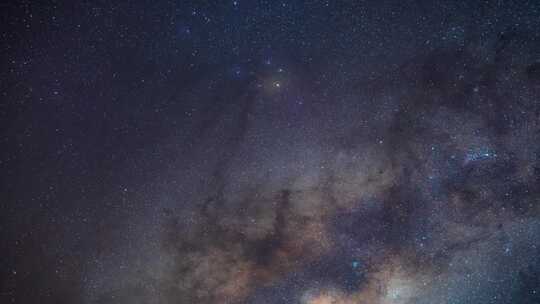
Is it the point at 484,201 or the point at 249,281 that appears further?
the point at 249,281

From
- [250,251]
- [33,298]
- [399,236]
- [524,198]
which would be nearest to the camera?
[524,198]

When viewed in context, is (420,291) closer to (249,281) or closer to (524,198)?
(524,198)

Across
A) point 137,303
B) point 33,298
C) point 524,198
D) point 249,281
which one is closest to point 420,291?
point 524,198

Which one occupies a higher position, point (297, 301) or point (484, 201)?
point (484, 201)

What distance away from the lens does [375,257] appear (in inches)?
422

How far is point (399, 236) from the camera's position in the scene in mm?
10344

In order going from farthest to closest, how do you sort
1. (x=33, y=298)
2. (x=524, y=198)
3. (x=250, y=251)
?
1. (x=33, y=298)
2. (x=250, y=251)
3. (x=524, y=198)

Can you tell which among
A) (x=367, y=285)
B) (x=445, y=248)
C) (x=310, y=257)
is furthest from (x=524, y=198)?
(x=310, y=257)

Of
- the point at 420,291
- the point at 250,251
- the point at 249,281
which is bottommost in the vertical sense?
the point at 420,291

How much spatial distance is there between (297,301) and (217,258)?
3268 millimetres

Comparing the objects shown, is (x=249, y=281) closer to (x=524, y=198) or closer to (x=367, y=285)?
→ (x=367, y=285)

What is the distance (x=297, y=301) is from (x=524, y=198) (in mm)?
7870

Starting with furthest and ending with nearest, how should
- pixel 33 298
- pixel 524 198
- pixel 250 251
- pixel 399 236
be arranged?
pixel 33 298
pixel 250 251
pixel 399 236
pixel 524 198

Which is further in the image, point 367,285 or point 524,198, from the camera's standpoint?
point 367,285
